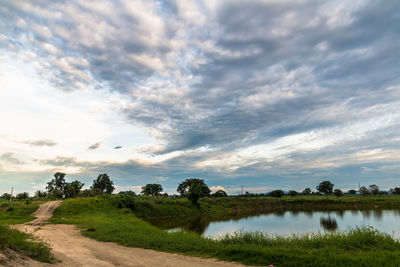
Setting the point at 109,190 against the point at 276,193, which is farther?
the point at 276,193

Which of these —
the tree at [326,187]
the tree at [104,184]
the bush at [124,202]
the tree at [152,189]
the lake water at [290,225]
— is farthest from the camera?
the tree at [326,187]

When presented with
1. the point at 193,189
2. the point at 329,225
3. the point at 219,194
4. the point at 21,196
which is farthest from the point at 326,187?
the point at 21,196

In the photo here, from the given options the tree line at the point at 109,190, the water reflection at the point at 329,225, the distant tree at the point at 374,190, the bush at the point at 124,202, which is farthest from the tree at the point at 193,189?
the distant tree at the point at 374,190

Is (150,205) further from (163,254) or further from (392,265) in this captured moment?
(392,265)

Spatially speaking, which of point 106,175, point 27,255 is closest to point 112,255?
point 27,255

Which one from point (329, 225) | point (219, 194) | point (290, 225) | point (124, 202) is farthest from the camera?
point (219, 194)

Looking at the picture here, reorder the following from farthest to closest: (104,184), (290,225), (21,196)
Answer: (104,184) < (21,196) < (290,225)

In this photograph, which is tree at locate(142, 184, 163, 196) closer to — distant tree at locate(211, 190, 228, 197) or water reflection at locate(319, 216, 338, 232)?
distant tree at locate(211, 190, 228, 197)

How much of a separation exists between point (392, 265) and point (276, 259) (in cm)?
427

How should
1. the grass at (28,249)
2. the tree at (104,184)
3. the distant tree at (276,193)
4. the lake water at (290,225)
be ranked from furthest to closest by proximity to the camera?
the distant tree at (276,193), the tree at (104,184), the lake water at (290,225), the grass at (28,249)

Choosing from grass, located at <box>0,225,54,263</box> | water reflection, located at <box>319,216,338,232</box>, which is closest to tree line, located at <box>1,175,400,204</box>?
water reflection, located at <box>319,216,338,232</box>

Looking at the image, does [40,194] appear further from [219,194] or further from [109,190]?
[219,194]

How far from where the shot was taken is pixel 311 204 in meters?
99.6

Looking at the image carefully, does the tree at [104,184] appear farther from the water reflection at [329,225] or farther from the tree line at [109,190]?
the water reflection at [329,225]
